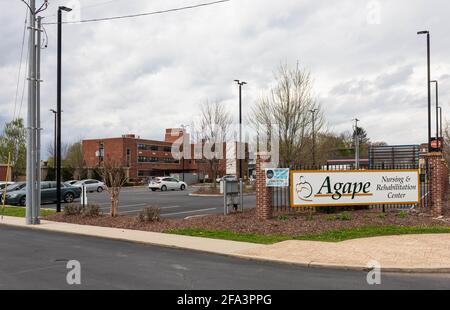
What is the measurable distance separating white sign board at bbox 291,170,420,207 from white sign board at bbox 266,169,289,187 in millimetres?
392

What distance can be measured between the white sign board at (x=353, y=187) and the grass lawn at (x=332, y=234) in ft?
8.56

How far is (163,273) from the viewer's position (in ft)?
27.6

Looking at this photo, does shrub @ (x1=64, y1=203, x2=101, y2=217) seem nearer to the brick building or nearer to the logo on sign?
the logo on sign

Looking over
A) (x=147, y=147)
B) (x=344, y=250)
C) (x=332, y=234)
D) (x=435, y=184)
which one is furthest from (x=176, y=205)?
(x=147, y=147)

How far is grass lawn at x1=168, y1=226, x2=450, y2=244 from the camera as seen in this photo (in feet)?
39.5

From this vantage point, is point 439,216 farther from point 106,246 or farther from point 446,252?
point 106,246

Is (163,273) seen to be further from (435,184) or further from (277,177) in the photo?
(435,184)

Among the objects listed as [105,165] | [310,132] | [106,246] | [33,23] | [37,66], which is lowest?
[106,246]

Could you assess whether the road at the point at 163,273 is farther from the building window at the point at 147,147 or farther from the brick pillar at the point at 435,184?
the building window at the point at 147,147

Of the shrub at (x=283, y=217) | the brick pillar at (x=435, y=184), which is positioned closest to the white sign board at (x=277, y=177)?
the shrub at (x=283, y=217)
